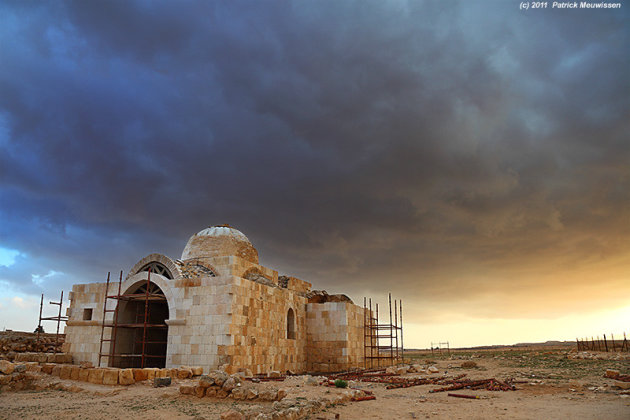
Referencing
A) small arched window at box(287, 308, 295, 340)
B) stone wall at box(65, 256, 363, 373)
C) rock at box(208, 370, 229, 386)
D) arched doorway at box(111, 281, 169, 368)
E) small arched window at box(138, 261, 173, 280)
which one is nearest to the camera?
rock at box(208, 370, 229, 386)

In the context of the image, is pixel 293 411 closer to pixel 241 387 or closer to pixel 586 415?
pixel 241 387

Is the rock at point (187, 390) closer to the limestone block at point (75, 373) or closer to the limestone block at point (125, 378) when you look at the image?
the limestone block at point (125, 378)

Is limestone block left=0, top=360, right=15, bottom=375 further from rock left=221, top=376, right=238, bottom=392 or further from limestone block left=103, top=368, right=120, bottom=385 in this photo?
rock left=221, top=376, right=238, bottom=392

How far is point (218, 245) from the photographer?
980 inches

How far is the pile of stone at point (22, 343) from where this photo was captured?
26.1 m

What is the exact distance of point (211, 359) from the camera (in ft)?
59.2

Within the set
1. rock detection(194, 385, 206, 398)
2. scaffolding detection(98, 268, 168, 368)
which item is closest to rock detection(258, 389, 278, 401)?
rock detection(194, 385, 206, 398)

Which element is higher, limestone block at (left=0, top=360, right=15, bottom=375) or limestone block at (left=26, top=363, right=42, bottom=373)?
limestone block at (left=0, top=360, right=15, bottom=375)

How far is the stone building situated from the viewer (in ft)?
61.0

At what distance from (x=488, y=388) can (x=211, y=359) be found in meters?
10.9

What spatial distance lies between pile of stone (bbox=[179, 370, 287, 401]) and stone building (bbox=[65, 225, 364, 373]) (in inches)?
208

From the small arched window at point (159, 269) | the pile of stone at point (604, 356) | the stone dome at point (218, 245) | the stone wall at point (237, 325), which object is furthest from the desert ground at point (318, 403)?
the pile of stone at point (604, 356)

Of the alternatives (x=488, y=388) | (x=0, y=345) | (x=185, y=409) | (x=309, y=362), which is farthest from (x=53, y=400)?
(x=0, y=345)

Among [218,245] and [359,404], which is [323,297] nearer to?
[218,245]
